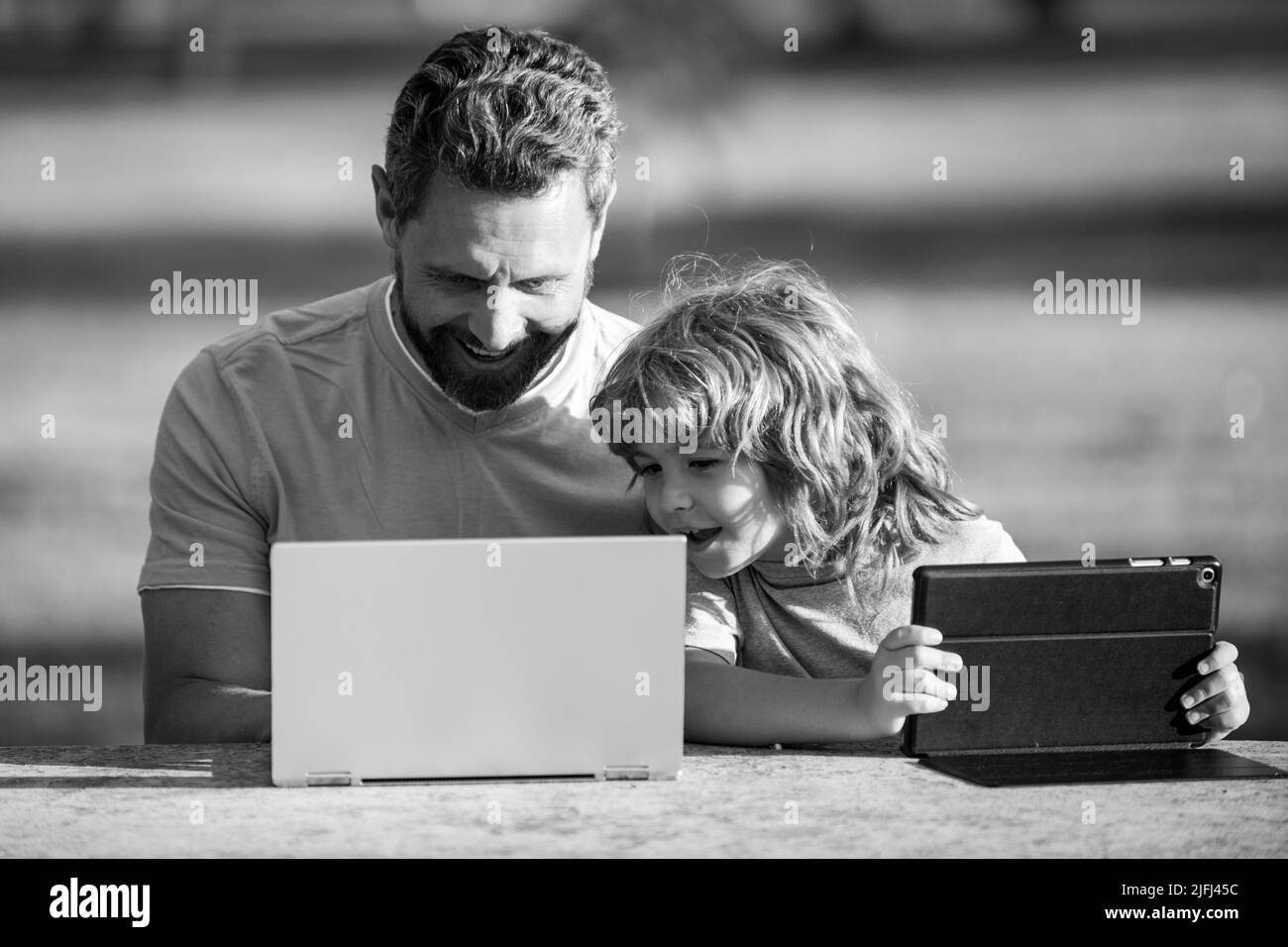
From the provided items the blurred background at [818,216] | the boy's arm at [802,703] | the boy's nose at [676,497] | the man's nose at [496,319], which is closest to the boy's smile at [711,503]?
the boy's nose at [676,497]

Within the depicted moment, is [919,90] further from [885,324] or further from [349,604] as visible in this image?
[349,604]

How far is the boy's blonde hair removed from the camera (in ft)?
6.37

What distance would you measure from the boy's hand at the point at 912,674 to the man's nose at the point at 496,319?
738 mm

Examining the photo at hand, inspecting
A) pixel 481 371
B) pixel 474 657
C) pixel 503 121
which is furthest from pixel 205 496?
pixel 474 657

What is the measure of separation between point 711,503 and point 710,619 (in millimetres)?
175

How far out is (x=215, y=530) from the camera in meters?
2.14

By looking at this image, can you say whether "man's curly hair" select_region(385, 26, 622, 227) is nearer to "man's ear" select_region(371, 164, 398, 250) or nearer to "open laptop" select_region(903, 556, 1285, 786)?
"man's ear" select_region(371, 164, 398, 250)

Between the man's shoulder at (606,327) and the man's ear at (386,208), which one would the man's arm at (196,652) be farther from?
the man's shoulder at (606,327)

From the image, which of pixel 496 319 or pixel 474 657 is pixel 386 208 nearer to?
pixel 496 319

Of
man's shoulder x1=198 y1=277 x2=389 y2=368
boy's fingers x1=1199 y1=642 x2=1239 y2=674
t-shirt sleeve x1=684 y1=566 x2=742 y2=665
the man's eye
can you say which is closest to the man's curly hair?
the man's eye
